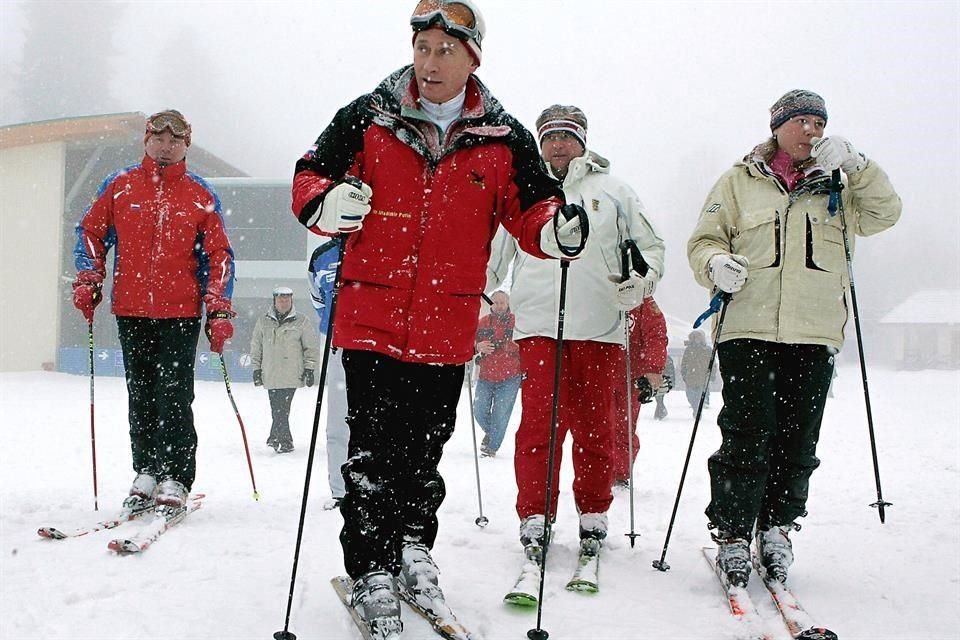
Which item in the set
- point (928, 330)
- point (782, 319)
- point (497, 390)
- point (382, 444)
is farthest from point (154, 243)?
point (928, 330)

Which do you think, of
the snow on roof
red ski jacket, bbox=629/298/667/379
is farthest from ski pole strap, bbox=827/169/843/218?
the snow on roof

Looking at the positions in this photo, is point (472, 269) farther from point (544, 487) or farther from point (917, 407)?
point (917, 407)

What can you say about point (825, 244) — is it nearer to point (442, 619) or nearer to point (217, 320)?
point (442, 619)

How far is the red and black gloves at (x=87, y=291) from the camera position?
3.98 meters

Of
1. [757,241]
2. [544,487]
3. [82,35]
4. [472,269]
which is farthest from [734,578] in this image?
[82,35]

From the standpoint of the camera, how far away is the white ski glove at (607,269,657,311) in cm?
338

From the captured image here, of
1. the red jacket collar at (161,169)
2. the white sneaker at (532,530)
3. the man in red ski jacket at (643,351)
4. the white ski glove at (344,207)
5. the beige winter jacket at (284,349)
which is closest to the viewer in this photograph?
the white ski glove at (344,207)

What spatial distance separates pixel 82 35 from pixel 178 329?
6889 cm

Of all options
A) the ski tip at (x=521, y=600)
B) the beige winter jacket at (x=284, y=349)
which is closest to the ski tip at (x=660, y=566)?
the ski tip at (x=521, y=600)

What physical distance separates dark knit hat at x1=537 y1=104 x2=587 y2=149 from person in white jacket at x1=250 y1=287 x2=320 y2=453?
17.7 feet

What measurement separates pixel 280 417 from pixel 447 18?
6.55m

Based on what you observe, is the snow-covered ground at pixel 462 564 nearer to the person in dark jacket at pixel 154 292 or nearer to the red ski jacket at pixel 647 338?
the person in dark jacket at pixel 154 292

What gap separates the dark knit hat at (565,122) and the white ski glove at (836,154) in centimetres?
120

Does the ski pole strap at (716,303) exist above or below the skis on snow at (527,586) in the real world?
above
